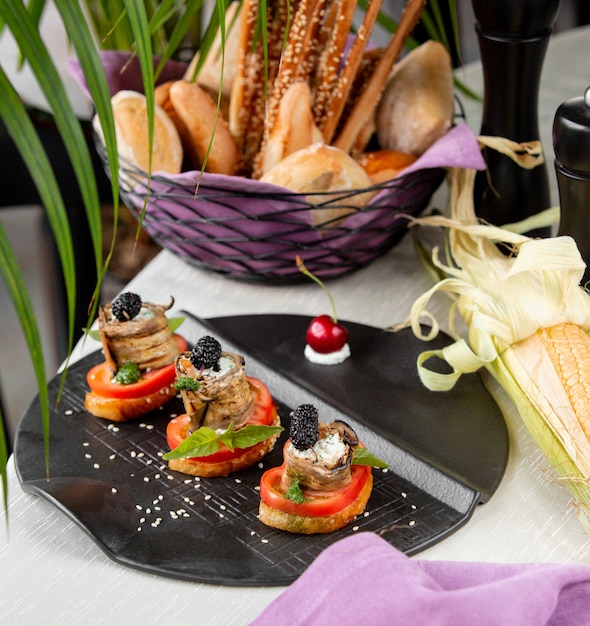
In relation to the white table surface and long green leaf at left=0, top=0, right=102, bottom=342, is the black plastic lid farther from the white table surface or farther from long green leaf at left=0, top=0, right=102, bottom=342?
long green leaf at left=0, top=0, right=102, bottom=342

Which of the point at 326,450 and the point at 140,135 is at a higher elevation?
the point at 140,135

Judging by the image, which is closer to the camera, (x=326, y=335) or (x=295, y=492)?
(x=295, y=492)

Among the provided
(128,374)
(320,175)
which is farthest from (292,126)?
(128,374)

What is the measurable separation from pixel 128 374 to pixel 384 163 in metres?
0.42

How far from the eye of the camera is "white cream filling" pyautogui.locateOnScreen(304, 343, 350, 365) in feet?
3.40

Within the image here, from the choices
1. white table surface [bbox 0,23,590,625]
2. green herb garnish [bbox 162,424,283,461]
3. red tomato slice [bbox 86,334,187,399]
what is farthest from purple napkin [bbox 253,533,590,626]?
red tomato slice [bbox 86,334,187,399]

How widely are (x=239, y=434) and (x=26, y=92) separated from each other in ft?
5.86

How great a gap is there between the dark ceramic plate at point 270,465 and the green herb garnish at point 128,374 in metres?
0.04

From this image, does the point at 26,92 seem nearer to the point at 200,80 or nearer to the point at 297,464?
the point at 200,80

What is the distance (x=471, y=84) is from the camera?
1.70 m

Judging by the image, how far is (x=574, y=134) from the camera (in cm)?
85

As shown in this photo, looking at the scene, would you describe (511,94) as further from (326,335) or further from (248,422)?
(248,422)

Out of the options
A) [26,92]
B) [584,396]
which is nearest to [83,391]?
[584,396]

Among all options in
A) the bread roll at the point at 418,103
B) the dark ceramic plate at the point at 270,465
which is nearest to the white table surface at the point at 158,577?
the dark ceramic plate at the point at 270,465
